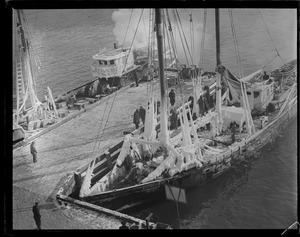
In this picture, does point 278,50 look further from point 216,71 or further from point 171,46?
point 171,46

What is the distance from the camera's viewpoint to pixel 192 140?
1295cm

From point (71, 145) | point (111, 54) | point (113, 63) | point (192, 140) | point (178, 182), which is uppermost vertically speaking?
point (111, 54)

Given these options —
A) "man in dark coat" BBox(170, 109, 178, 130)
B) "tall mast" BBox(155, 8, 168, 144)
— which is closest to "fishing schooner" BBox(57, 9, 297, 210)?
"tall mast" BBox(155, 8, 168, 144)

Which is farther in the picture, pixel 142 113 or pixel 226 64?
pixel 226 64

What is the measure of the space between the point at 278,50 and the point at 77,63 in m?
4.79

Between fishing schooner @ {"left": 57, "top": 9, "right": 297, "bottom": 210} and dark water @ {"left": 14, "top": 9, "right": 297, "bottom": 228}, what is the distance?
35 centimetres

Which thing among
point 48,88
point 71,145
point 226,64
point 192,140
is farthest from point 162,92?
point 48,88

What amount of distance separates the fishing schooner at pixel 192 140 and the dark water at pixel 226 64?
1.13 feet

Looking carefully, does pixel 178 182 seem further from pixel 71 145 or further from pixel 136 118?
pixel 71 145

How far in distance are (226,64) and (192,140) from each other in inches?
96.5

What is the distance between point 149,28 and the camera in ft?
40.6

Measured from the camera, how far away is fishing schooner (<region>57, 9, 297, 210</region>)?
12.2 metres

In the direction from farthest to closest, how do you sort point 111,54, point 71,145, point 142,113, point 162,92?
point 142,113, point 111,54, point 71,145, point 162,92

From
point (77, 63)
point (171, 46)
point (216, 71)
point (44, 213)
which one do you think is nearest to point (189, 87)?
point (216, 71)
